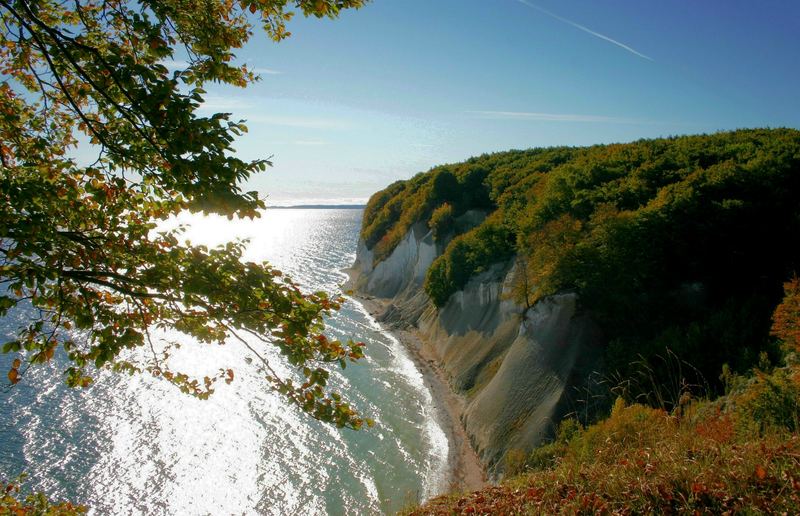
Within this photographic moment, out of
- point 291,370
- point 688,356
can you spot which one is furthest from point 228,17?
point 291,370

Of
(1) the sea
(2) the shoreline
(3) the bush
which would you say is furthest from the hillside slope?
(3) the bush

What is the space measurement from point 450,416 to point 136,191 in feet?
78.0

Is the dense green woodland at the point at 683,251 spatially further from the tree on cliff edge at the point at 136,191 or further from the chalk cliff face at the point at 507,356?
the tree on cliff edge at the point at 136,191

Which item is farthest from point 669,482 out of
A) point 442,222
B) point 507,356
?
point 442,222

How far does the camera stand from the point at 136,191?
7.22m

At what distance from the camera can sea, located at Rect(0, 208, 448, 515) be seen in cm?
1969

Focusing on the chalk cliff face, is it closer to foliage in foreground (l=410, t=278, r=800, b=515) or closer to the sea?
the sea

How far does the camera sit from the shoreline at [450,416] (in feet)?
71.9

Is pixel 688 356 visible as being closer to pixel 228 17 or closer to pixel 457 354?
pixel 457 354

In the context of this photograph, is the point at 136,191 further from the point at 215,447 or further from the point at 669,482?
the point at 215,447

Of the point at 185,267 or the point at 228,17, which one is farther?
the point at 228,17

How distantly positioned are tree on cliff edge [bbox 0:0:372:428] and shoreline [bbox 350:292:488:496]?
50.2ft

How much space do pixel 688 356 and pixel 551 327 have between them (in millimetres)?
6135

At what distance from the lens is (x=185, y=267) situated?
6.56 meters
